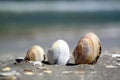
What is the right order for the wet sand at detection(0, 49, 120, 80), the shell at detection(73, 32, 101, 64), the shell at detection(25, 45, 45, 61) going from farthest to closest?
the shell at detection(25, 45, 45, 61)
the shell at detection(73, 32, 101, 64)
the wet sand at detection(0, 49, 120, 80)

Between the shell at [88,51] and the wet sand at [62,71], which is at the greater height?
the shell at [88,51]

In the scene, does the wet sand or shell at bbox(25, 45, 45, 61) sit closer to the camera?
the wet sand

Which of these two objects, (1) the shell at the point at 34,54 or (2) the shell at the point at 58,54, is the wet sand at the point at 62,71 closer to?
(2) the shell at the point at 58,54

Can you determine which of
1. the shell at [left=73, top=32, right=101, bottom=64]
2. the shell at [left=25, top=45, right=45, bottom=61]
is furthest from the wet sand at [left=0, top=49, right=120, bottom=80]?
the shell at [left=25, top=45, right=45, bottom=61]

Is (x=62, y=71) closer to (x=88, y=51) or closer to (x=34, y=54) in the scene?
(x=88, y=51)

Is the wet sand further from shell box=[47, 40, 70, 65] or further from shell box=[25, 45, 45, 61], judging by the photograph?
shell box=[25, 45, 45, 61]

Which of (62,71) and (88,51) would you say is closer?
(62,71)

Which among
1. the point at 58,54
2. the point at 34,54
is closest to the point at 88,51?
the point at 58,54

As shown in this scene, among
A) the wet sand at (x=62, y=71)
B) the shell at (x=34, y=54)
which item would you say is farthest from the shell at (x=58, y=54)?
the shell at (x=34, y=54)
